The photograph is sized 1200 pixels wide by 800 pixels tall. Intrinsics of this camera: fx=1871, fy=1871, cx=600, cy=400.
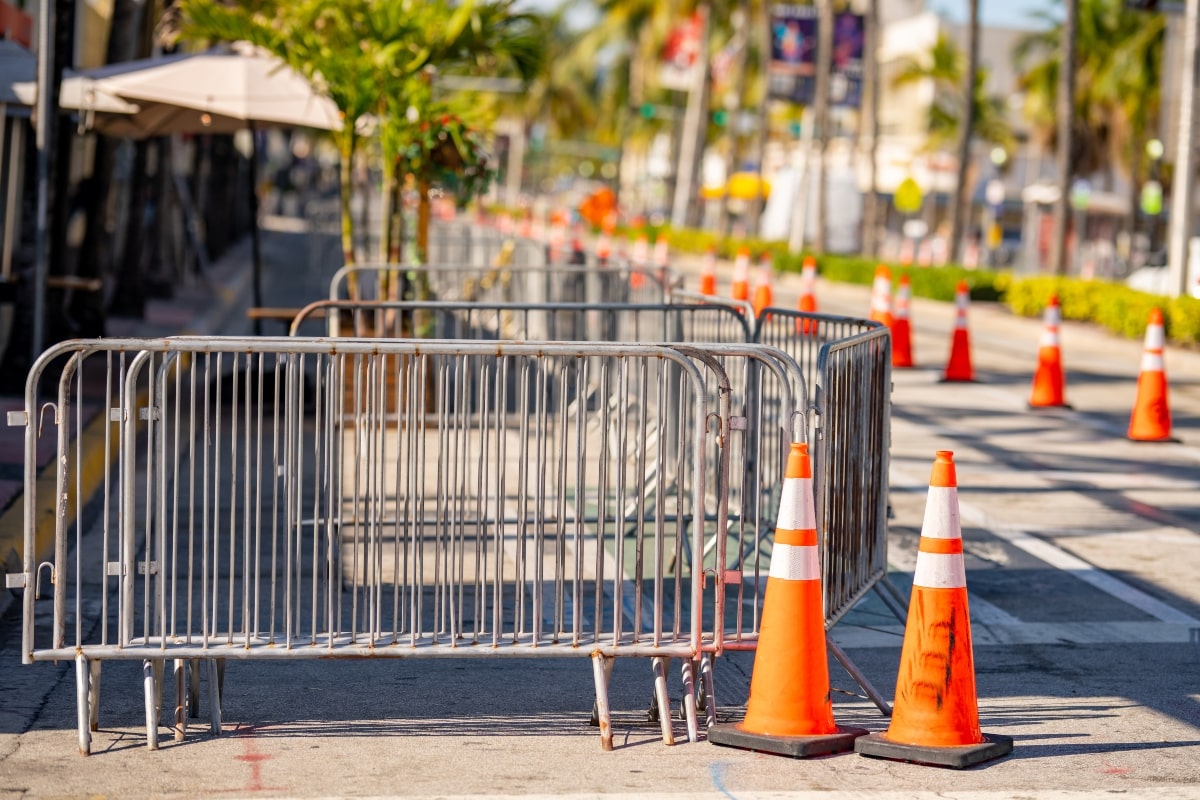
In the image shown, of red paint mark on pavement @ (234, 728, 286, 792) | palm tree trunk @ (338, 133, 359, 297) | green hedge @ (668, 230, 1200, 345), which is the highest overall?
palm tree trunk @ (338, 133, 359, 297)

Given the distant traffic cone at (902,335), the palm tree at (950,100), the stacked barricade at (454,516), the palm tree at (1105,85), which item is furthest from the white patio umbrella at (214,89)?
the palm tree at (950,100)

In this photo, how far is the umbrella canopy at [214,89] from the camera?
49.7 feet

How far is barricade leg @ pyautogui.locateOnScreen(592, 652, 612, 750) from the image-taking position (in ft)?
19.6

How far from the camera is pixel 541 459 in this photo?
6418mm

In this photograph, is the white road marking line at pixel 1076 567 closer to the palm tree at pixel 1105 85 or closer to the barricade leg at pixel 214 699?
the barricade leg at pixel 214 699

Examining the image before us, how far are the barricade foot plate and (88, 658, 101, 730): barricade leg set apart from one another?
1986 mm

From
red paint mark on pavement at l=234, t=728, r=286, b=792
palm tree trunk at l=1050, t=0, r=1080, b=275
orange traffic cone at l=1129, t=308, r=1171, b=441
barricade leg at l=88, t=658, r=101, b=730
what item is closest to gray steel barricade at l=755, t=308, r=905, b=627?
red paint mark on pavement at l=234, t=728, r=286, b=792

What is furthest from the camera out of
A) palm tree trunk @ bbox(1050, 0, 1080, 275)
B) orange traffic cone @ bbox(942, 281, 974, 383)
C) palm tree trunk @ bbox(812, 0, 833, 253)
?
palm tree trunk @ bbox(812, 0, 833, 253)

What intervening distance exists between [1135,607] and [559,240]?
2603 cm

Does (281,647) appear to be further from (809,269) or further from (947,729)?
(809,269)

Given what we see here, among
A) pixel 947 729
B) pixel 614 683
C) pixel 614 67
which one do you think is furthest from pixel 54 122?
pixel 614 67

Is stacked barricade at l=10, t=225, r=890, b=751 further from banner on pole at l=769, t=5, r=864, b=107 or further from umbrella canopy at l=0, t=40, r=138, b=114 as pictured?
banner on pole at l=769, t=5, r=864, b=107

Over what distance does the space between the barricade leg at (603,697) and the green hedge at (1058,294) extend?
1718cm

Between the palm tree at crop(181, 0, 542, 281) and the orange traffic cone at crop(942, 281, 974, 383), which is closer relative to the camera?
the palm tree at crop(181, 0, 542, 281)
